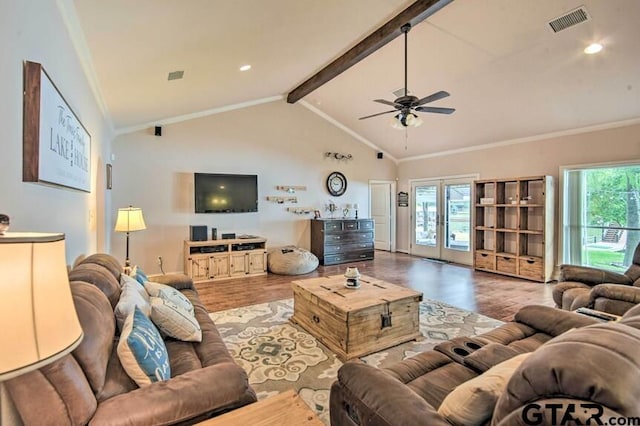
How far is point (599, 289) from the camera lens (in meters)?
2.85

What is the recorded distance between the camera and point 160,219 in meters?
5.86

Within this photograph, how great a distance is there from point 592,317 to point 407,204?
6.43m

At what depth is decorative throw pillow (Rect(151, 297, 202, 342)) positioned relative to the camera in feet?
6.54

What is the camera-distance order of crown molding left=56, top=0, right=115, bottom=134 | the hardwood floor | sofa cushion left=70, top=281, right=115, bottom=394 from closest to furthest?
sofa cushion left=70, top=281, right=115, bottom=394 < crown molding left=56, top=0, right=115, bottom=134 < the hardwood floor

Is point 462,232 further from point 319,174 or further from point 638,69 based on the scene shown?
point 638,69

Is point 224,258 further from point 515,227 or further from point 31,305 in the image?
point 515,227

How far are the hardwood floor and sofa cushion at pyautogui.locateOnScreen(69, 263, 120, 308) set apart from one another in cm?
227

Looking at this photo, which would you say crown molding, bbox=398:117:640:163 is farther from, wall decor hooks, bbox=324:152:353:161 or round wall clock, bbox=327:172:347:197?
round wall clock, bbox=327:172:347:197

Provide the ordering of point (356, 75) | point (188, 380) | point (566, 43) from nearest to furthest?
1. point (188, 380)
2. point (566, 43)
3. point (356, 75)

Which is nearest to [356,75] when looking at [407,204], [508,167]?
[508,167]

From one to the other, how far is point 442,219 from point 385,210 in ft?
5.45

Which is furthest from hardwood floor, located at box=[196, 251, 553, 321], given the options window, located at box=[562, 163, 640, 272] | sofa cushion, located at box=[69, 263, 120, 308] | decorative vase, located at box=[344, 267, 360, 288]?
sofa cushion, located at box=[69, 263, 120, 308]

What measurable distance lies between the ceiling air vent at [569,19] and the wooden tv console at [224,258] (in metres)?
5.20

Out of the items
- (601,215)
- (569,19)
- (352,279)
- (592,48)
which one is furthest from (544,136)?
(352,279)
